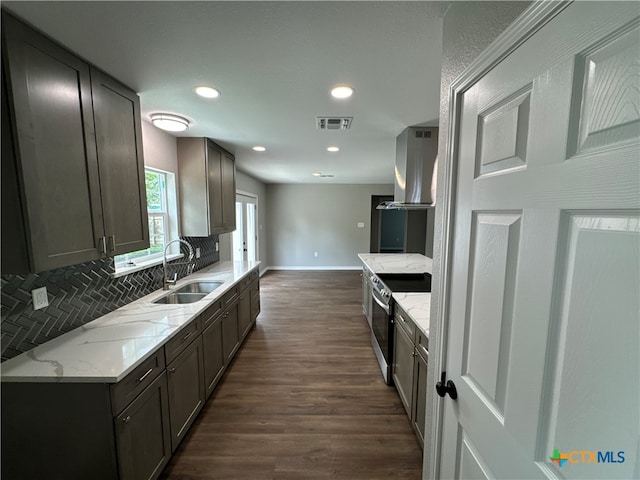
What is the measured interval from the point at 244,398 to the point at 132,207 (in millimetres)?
1811

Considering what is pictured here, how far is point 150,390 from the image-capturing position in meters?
1.42

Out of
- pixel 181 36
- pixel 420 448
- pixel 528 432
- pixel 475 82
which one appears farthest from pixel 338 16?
pixel 420 448

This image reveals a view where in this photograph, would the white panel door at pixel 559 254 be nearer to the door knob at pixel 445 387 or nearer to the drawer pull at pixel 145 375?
the door knob at pixel 445 387

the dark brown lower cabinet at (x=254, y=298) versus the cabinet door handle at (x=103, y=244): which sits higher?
the cabinet door handle at (x=103, y=244)

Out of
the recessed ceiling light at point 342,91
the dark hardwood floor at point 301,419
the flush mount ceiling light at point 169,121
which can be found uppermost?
the recessed ceiling light at point 342,91

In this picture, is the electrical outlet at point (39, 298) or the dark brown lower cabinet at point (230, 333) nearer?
the electrical outlet at point (39, 298)

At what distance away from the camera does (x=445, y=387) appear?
3.44 feet

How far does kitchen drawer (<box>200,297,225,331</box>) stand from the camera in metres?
2.07

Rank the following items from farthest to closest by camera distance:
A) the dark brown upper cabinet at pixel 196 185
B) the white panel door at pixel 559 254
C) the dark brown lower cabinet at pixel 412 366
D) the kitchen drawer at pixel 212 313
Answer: the dark brown upper cabinet at pixel 196 185, the kitchen drawer at pixel 212 313, the dark brown lower cabinet at pixel 412 366, the white panel door at pixel 559 254

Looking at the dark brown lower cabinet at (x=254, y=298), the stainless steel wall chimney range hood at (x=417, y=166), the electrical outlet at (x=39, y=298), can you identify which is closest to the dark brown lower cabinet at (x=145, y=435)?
the electrical outlet at (x=39, y=298)

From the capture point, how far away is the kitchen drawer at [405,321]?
5.83 ft

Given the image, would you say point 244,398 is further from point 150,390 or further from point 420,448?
point 420,448

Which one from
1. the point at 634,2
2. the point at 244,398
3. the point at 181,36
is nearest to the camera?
the point at 634,2

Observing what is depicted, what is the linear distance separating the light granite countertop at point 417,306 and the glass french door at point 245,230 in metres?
3.84
